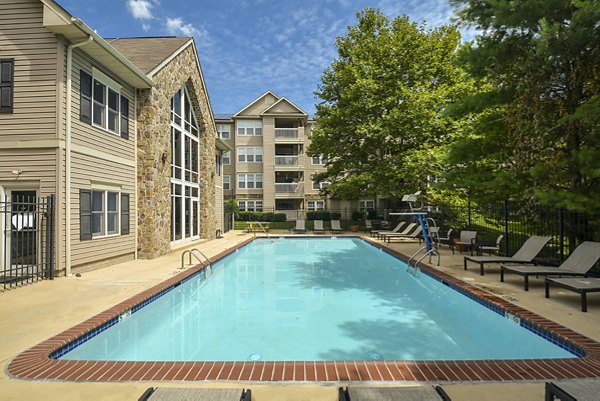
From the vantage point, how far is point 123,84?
10.9 m

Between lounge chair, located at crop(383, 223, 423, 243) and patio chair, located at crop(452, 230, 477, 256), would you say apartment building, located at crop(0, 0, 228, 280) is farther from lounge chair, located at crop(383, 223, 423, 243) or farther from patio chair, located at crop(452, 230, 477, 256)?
patio chair, located at crop(452, 230, 477, 256)

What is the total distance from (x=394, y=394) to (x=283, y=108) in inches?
1329

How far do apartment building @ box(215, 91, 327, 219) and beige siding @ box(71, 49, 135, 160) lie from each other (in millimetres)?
22646

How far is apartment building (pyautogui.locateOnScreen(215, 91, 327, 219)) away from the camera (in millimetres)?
33938

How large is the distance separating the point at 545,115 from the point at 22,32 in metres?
13.1


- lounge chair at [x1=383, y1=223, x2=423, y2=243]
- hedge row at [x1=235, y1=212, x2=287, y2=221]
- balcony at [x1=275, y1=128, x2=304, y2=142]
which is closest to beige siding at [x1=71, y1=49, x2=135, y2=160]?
lounge chair at [x1=383, y1=223, x2=423, y2=243]

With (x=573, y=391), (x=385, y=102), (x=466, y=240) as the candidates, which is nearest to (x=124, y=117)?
(x=573, y=391)

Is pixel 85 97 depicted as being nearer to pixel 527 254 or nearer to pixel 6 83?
pixel 6 83

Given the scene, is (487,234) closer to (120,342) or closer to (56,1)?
(120,342)

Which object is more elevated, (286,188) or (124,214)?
(286,188)

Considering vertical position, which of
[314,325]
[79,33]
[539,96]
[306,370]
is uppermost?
[79,33]

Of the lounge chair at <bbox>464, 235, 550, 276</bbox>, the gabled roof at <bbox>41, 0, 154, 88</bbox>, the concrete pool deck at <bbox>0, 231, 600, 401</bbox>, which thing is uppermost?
the gabled roof at <bbox>41, 0, 154, 88</bbox>

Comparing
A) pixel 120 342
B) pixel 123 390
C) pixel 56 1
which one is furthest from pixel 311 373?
pixel 56 1

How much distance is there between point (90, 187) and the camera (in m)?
9.27
